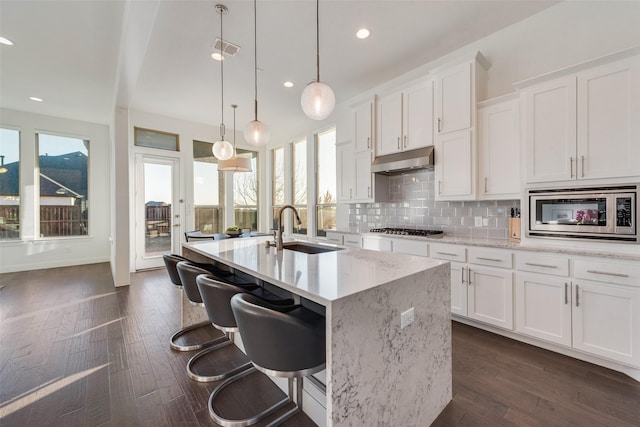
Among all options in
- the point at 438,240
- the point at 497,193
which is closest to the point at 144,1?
the point at 438,240

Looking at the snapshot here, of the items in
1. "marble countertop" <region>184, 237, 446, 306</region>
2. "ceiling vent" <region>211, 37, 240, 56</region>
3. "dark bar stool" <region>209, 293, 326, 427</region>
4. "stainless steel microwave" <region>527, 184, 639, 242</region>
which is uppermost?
"ceiling vent" <region>211, 37, 240, 56</region>

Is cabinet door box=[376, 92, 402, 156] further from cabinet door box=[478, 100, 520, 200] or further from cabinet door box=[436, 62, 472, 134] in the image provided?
cabinet door box=[478, 100, 520, 200]

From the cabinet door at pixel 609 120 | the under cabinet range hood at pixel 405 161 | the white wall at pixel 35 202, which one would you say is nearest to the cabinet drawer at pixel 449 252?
the under cabinet range hood at pixel 405 161

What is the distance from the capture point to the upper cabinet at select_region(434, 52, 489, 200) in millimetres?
2951

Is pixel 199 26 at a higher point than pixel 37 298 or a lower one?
higher

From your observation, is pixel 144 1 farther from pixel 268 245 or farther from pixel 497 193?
pixel 497 193

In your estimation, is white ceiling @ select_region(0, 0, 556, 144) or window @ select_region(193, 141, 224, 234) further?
window @ select_region(193, 141, 224, 234)

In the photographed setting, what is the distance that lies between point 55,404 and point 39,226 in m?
5.61

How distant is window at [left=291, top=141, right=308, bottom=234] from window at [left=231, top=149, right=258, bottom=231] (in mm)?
1266

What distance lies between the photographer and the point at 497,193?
285 centimetres

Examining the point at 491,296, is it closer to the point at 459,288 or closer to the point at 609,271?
the point at 459,288

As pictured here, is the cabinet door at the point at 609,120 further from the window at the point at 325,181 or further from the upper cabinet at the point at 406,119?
the window at the point at 325,181

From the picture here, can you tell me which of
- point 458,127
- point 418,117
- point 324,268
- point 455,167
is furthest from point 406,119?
point 324,268

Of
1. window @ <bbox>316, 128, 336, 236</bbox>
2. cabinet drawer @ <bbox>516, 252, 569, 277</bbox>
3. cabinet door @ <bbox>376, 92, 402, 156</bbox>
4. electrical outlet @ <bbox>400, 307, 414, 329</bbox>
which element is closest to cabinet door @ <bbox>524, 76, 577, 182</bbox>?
cabinet drawer @ <bbox>516, 252, 569, 277</bbox>
